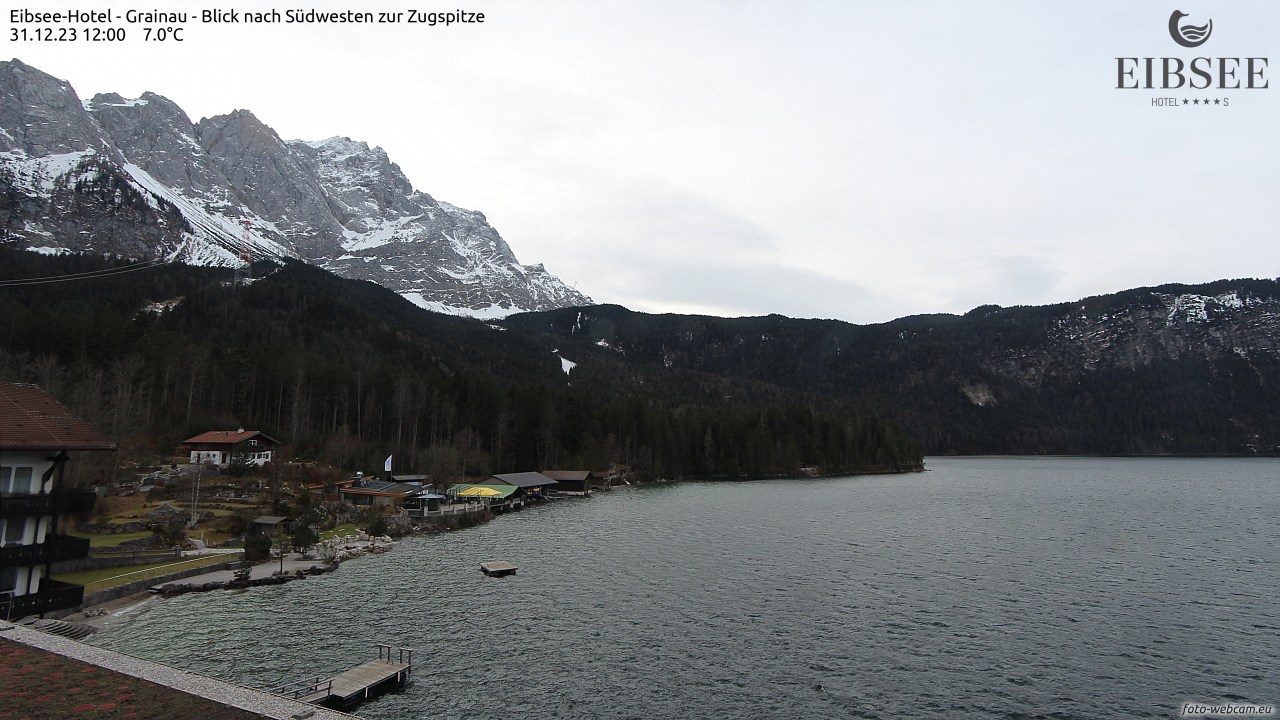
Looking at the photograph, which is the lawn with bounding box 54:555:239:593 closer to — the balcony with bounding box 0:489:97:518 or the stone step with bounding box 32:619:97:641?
the stone step with bounding box 32:619:97:641

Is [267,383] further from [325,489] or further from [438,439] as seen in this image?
[325,489]

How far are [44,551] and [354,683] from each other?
17.8 meters

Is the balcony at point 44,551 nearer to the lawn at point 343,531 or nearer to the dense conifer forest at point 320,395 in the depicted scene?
the lawn at point 343,531

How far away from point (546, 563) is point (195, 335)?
132m

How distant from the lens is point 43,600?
1233 inches

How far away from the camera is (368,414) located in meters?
116

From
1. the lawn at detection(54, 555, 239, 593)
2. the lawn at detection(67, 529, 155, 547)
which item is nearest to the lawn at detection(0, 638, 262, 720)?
the lawn at detection(54, 555, 239, 593)

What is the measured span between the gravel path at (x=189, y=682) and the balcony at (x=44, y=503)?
7.66 metres

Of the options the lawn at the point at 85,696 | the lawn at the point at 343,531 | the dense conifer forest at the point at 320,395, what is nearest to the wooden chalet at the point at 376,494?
the lawn at the point at 343,531

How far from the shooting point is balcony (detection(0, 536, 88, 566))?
29.5 meters

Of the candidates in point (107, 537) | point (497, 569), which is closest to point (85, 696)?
point (497, 569)

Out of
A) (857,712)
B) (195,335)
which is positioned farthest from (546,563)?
(195,335)

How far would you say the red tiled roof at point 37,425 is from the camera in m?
29.5

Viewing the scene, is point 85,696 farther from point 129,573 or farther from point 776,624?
point 776,624
